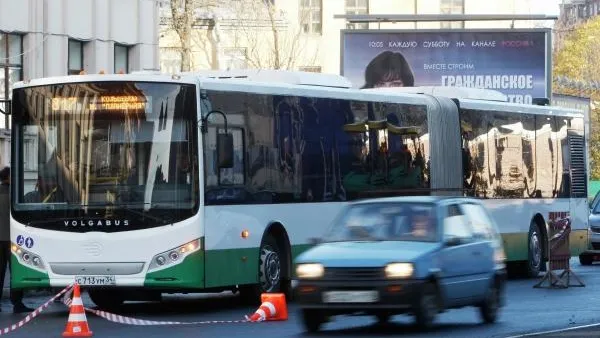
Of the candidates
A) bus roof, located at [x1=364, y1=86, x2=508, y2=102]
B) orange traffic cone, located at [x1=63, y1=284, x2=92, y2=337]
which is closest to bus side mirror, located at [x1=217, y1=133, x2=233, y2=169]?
orange traffic cone, located at [x1=63, y1=284, x2=92, y2=337]

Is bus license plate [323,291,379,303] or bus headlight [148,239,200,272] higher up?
bus headlight [148,239,200,272]

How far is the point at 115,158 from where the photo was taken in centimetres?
2164

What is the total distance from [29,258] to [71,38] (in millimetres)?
18614

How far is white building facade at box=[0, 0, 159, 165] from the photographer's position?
123ft

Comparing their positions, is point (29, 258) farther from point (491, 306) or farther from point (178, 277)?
point (491, 306)

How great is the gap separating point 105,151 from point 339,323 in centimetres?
373

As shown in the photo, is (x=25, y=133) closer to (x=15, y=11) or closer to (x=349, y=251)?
(x=349, y=251)

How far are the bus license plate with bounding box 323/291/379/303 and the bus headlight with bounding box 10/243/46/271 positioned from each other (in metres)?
5.10

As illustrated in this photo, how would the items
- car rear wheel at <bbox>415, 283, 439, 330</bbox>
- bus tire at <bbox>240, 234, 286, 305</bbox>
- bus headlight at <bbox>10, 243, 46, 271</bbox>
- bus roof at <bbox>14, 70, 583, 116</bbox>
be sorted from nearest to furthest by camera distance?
car rear wheel at <bbox>415, 283, 439, 330</bbox> → bus headlight at <bbox>10, 243, 46, 271</bbox> → bus roof at <bbox>14, 70, 583, 116</bbox> → bus tire at <bbox>240, 234, 286, 305</bbox>

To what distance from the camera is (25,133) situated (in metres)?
22.2

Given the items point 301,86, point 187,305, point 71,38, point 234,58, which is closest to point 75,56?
point 71,38

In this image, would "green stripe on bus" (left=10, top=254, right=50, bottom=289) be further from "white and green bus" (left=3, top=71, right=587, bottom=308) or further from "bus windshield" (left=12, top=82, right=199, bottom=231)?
"bus windshield" (left=12, top=82, right=199, bottom=231)

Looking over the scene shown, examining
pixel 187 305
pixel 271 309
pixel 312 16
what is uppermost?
pixel 312 16

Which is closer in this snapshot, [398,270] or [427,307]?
[398,270]
